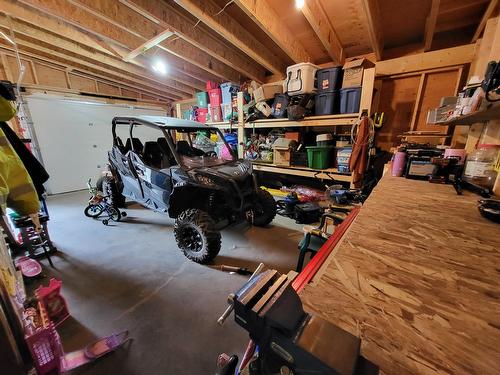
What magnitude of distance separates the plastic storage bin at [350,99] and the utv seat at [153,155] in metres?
3.09

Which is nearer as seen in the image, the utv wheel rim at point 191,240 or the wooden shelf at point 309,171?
the utv wheel rim at point 191,240

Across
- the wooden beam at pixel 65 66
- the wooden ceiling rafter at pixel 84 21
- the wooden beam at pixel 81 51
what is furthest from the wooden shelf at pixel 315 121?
the wooden beam at pixel 65 66

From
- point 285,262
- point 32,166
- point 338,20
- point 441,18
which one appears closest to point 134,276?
point 32,166

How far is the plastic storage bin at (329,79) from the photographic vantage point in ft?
10.5

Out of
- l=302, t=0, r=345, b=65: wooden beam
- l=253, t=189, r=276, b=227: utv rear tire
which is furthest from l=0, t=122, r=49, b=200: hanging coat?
l=302, t=0, r=345, b=65: wooden beam

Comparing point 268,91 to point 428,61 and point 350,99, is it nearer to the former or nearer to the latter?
point 350,99

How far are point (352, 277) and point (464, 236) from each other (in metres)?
0.66

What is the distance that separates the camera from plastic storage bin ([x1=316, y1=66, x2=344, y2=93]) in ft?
10.5

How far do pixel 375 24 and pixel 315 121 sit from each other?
146cm

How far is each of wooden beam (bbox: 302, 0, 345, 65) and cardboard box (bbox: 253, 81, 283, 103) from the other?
1.07m

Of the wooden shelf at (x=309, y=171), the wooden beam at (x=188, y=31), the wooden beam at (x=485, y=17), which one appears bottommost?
the wooden shelf at (x=309, y=171)

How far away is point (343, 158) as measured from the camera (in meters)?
3.33

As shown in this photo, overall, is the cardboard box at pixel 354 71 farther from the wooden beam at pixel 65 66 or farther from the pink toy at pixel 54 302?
the wooden beam at pixel 65 66

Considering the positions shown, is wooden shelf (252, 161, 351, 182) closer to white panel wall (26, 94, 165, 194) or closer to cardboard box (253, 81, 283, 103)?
cardboard box (253, 81, 283, 103)
